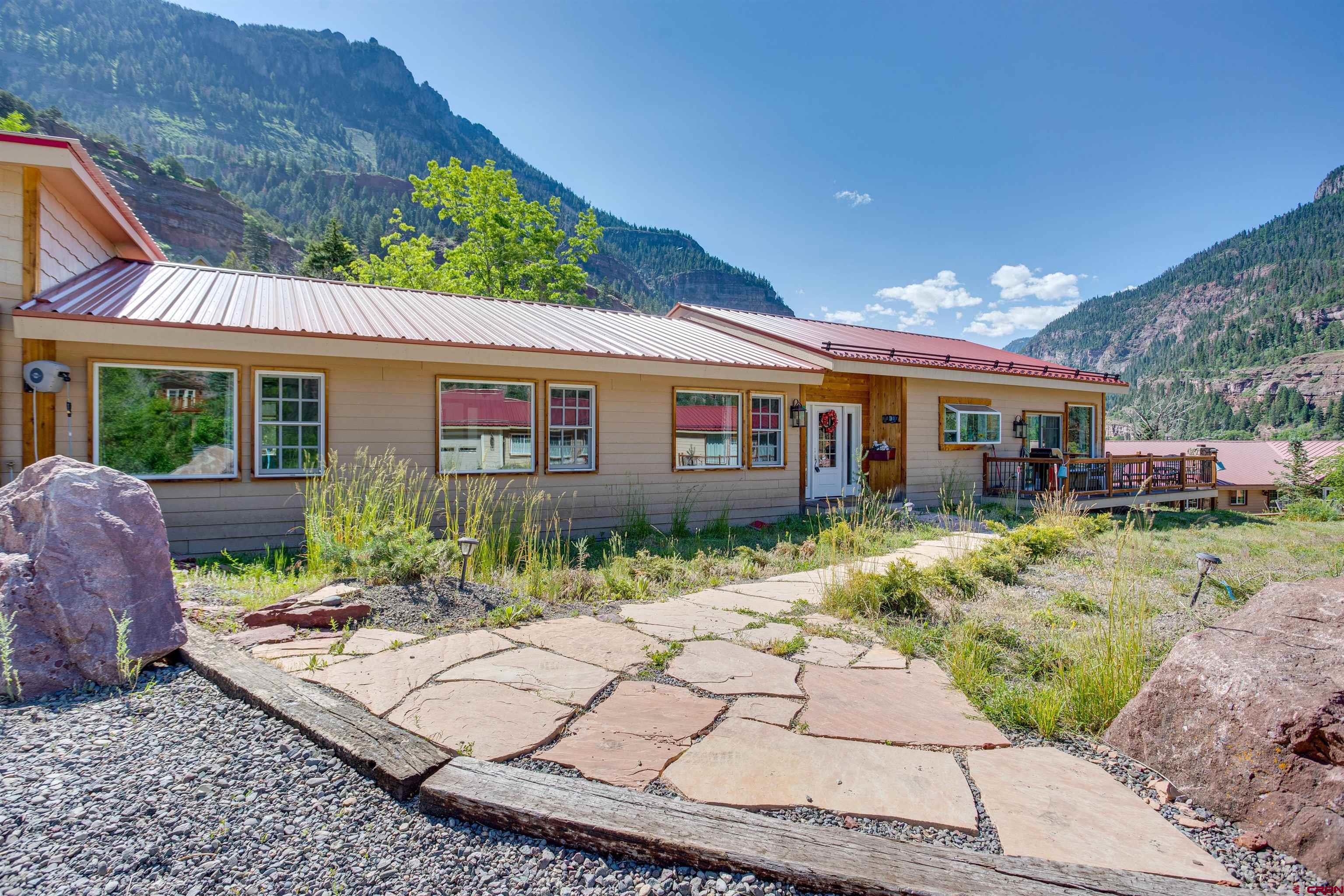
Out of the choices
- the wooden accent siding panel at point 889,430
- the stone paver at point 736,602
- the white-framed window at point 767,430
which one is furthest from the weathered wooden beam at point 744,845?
the wooden accent siding panel at point 889,430

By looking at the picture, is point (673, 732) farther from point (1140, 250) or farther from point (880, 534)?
point (1140, 250)

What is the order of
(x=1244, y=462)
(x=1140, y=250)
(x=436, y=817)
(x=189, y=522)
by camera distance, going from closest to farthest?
(x=436, y=817) < (x=189, y=522) < (x=1244, y=462) < (x=1140, y=250)

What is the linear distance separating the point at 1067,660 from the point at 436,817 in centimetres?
314

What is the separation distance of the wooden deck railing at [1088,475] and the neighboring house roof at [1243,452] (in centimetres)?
2182

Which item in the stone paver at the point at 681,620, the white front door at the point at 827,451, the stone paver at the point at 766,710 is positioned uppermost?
the white front door at the point at 827,451

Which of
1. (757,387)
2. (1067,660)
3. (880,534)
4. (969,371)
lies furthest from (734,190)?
(1067,660)

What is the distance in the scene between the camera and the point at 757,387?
991cm

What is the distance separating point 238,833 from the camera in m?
1.82

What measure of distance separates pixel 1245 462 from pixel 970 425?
34616 millimetres

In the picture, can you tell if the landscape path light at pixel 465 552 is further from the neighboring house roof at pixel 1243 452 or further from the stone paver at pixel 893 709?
the neighboring house roof at pixel 1243 452

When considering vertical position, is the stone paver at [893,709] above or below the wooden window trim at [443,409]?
below

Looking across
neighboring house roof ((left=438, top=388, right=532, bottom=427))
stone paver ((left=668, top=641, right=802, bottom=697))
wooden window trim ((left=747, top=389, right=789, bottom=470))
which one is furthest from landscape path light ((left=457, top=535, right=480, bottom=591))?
wooden window trim ((left=747, top=389, right=789, bottom=470))

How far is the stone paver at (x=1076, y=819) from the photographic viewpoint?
5.66 feet

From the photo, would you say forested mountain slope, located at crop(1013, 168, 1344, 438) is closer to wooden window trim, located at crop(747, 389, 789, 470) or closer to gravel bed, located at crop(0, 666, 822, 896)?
wooden window trim, located at crop(747, 389, 789, 470)
